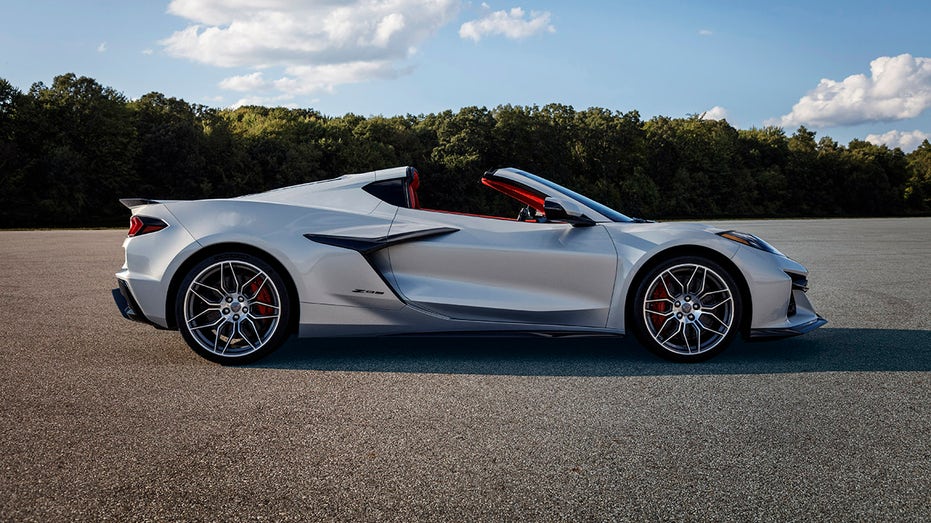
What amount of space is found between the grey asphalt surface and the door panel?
1.16 feet

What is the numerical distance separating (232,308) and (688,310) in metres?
3.00

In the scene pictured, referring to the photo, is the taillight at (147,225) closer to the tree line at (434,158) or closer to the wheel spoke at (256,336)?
the wheel spoke at (256,336)

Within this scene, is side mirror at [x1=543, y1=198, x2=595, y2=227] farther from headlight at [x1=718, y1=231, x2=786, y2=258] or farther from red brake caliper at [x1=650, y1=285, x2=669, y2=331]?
headlight at [x1=718, y1=231, x2=786, y2=258]

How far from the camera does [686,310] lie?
5082 millimetres

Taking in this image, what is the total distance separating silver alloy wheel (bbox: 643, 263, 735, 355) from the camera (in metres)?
5.07

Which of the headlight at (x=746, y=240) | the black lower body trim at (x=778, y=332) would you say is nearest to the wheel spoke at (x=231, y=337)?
the headlight at (x=746, y=240)

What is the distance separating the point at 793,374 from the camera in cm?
474

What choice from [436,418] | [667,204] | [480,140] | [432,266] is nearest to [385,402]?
[436,418]

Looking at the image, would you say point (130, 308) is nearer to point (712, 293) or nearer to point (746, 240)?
point (712, 293)

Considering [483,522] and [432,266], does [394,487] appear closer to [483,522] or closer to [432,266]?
[483,522]

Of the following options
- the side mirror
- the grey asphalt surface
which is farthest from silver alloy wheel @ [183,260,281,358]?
the side mirror

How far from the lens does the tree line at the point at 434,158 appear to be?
159ft

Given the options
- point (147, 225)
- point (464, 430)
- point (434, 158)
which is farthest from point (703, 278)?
point (434, 158)

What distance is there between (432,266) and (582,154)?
7345cm
